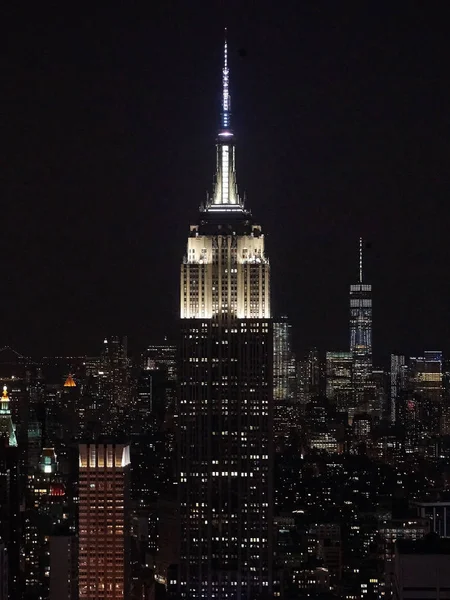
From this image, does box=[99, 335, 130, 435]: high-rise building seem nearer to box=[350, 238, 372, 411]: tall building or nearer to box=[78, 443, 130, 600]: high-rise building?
box=[78, 443, 130, 600]: high-rise building

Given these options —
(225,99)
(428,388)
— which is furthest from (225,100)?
(428,388)

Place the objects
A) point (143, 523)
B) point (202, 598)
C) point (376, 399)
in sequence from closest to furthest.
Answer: point (202, 598) → point (143, 523) → point (376, 399)

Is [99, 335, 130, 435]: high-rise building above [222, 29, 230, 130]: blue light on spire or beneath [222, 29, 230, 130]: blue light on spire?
beneath

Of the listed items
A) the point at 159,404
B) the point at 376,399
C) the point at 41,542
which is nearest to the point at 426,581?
the point at 41,542

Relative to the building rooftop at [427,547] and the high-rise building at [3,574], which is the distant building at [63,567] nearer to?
the high-rise building at [3,574]

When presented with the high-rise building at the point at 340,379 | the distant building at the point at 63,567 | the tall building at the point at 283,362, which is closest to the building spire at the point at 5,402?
the distant building at the point at 63,567

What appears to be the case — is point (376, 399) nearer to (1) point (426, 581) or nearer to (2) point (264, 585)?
(2) point (264, 585)

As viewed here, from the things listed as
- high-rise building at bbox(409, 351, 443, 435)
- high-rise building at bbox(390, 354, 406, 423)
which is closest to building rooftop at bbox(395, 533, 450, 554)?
high-rise building at bbox(409, 351, 443, 435)
